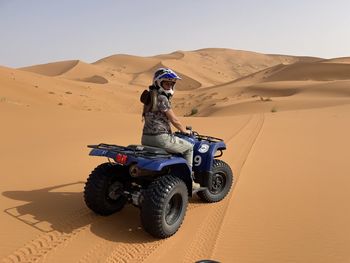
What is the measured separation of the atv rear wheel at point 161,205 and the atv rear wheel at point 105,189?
0.68 m

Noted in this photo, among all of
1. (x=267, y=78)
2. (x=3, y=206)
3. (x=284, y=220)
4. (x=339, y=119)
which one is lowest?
(x=3, y=206)

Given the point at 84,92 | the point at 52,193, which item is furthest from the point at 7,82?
the point at 52,193

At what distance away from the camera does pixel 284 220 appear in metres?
5.27

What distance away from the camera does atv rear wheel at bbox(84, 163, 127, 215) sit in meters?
5.05

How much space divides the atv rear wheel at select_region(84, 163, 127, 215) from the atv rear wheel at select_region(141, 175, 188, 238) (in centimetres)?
68

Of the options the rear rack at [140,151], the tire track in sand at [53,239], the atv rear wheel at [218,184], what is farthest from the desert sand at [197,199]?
the rear rack at [140,151]

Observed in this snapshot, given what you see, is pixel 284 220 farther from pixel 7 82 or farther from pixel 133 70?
pixel 133 70

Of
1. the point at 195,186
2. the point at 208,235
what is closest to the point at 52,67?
the point at 195,186

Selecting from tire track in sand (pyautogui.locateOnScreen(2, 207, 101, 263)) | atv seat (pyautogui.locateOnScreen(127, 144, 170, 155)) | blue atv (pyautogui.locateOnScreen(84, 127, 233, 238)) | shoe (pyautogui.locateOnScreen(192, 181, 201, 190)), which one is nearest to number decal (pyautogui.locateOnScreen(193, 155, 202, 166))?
blue atv (pyautogui.locateOnScreen(84, 127, 233, 238))

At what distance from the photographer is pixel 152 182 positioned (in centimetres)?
465

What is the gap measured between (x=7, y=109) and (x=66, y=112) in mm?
2331

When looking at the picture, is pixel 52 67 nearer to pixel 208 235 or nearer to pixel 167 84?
pixel 167 84

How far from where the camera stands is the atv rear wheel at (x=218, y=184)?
235 inches

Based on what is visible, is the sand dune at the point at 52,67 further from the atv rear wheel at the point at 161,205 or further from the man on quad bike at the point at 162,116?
the atv rear wheel at the point at 161,205
